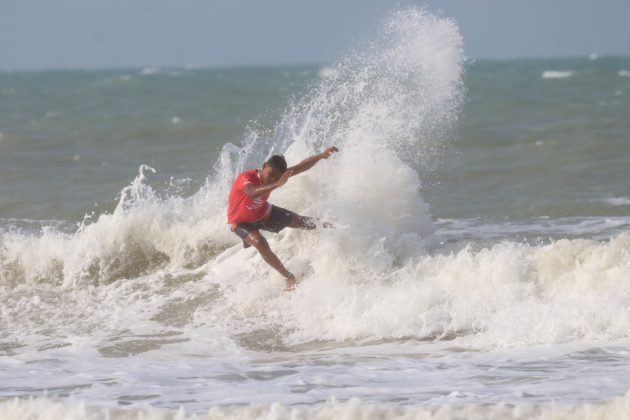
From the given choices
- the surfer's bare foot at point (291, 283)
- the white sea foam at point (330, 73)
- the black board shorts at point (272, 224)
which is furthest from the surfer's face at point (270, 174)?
the white sea foam at point (330, 73)

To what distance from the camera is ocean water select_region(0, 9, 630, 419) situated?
238 inches

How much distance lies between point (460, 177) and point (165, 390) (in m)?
9.78

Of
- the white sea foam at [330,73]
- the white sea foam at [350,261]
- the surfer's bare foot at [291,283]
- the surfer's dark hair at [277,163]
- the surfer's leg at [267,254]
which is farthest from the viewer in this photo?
the white sea foam at [330,73]

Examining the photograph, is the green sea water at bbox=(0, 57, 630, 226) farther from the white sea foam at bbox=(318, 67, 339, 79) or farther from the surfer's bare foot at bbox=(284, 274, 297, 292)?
the surfer's bare foot at bbox=(284, 274, 297, 292)

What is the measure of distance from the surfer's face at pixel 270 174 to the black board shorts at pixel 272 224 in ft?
1.84

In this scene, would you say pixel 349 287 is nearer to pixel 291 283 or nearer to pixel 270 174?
pixel 291 283

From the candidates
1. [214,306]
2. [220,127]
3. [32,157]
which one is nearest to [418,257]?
[214,306]

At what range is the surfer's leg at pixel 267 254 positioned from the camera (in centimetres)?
842

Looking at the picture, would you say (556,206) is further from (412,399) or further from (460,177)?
(412,399)

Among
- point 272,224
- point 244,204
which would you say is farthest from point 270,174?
point 272,224

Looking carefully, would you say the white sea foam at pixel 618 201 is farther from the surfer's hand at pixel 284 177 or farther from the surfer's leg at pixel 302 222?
the surfer's hand at pixel 284 177

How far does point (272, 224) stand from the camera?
859cm

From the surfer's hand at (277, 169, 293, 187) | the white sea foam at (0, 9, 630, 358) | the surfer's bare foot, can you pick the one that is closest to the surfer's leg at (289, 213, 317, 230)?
the white sea foam at (0, 9, 630, 358)

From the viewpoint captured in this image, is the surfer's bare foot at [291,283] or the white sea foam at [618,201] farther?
the white sea foam at [618,201]
